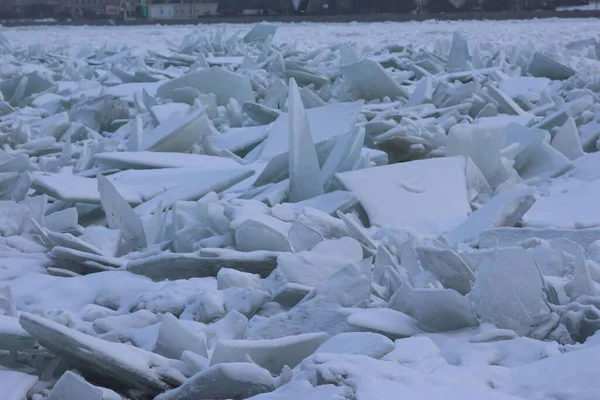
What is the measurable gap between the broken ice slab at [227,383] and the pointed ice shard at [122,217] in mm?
1039

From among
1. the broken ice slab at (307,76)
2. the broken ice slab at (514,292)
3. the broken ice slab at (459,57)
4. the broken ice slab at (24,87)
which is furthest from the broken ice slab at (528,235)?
the broken ice slab at (24,87)

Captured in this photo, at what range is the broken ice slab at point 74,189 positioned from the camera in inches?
103

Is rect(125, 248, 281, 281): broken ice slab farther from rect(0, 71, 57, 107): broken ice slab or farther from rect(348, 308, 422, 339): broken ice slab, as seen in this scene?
rect(0, 71, 57, 107): broken ice slab

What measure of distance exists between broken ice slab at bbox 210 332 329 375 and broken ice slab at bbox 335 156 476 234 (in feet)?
2.88

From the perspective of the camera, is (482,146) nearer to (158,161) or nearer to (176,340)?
(158,161)

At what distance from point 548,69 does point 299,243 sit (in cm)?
346

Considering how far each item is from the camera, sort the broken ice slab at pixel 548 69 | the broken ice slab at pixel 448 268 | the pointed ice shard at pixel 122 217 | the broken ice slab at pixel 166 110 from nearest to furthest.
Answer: the broken ice slab at pixel 448 268 → the pointed ice shard at pixel 122 217 → the broken ice slab at pixel 166 110 → the broken ice slab at pixel 548 69

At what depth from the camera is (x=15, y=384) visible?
138 cm

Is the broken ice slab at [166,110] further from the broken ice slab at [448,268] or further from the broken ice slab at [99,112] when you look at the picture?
the broken ice slab at [448,268]

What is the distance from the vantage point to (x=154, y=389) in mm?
1403

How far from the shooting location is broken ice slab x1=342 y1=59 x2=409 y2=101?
166 inches

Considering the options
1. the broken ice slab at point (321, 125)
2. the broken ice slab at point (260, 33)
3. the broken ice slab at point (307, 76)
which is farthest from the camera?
the broken ice slab at point (260, 33)

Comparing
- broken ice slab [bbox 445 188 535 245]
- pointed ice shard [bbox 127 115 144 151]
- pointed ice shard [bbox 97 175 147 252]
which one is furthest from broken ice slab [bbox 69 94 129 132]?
broken ice slab [bbox 445 188 535 245]

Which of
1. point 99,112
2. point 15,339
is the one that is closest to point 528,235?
point 15,339
